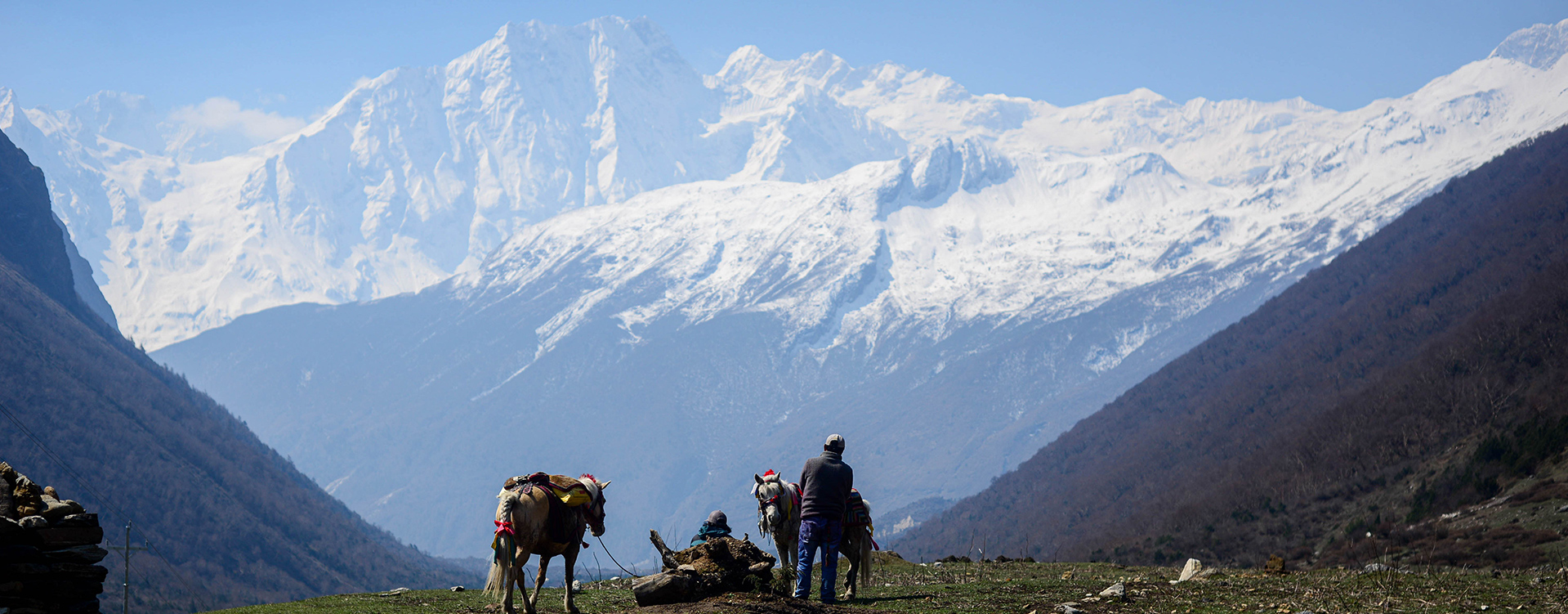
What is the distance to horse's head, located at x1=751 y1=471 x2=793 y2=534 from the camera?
27.5 meters

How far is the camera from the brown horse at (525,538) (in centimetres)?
2253

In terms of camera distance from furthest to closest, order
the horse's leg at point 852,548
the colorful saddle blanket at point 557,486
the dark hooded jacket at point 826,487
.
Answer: the horse's leg at point 852,548
the dark hooded jacket at point 826,487
the colorful saddle blanket at point 557,486

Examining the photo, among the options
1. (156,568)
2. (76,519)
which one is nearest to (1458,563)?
(76,519)

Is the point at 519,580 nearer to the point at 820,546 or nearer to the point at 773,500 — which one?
the point at 820,546

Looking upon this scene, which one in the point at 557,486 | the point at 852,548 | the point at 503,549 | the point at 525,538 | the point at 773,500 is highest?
the point at 557,486

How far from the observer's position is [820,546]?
25.9m

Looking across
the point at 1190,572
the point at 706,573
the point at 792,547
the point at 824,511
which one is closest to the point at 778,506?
the point at 792,547

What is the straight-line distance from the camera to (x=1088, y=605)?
24375mm

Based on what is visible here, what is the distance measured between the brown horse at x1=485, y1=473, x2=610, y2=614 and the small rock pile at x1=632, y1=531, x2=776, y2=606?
150cm

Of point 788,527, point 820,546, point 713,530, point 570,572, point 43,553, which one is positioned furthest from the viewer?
point 788,527

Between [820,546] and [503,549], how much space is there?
6.95 m

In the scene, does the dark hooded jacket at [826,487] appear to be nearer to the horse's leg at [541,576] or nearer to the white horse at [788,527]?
the white horse at [788,527]

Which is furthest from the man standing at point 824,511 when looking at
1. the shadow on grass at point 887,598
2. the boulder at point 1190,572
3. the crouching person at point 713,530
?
the boulder at point 1190,572

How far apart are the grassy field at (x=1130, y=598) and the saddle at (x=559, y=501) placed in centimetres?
181
